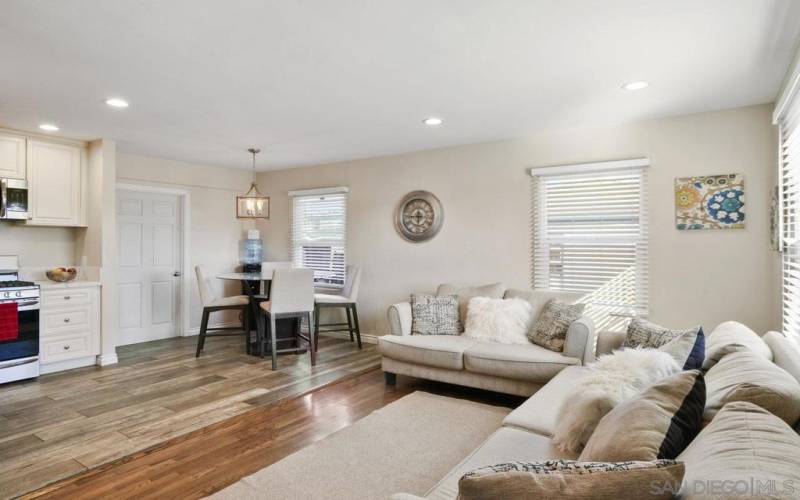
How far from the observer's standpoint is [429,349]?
378 centimetres

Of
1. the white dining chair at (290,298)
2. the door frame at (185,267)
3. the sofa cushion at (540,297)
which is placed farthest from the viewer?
the door frame at (185,267)

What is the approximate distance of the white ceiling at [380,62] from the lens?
7.30ft

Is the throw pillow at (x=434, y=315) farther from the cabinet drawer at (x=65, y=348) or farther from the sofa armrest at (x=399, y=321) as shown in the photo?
the cabinet drawer at (x=65, y=348)

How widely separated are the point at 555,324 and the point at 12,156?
533 cm

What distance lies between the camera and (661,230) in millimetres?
3967

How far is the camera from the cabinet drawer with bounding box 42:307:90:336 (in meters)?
4.35

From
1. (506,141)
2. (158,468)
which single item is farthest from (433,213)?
(158,468)

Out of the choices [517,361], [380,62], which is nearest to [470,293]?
[517,361]

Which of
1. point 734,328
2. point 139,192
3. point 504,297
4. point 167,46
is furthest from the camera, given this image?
point 139,192

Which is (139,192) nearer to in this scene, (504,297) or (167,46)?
(167,46)

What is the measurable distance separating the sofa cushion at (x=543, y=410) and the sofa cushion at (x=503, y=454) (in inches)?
2.8

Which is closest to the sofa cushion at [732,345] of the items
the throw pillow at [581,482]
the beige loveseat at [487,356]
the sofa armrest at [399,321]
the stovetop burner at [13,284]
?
the beige loveseat at [487,356]

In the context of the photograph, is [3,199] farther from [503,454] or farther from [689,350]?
[689,350]

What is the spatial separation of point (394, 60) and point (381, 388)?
8.90 ft
